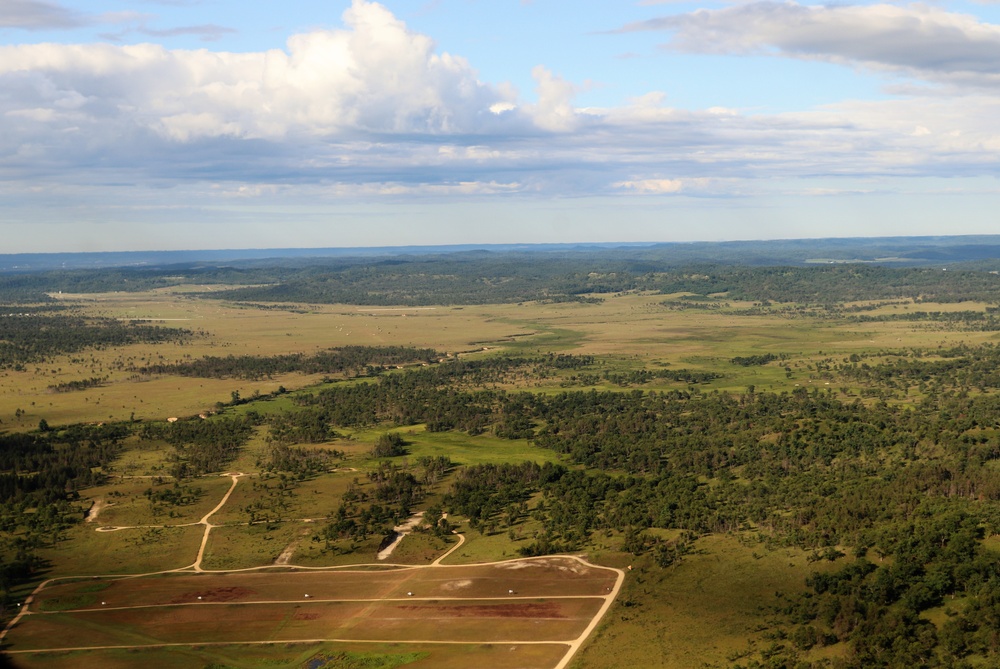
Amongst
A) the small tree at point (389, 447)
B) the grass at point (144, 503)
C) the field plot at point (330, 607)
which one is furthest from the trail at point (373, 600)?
the small tree at point (389, 447)

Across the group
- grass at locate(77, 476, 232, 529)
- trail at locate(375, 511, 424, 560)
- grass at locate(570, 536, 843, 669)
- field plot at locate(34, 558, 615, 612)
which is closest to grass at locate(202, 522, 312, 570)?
field plot at locate(34, 558, 615, 612)

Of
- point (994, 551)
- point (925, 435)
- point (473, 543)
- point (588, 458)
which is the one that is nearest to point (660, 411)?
point (588, 458)

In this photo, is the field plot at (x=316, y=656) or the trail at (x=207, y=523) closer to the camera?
the field plot at (x=316, y=656)

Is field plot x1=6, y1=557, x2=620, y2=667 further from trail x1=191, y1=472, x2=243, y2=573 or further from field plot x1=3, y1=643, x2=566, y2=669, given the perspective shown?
trail x1=191, y1=472, x2=243, y2=573

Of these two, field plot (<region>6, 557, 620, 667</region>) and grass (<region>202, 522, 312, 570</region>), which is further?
grass (<region>202, 522, 312, 570</region>)

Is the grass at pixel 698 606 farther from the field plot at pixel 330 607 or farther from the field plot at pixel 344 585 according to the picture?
the field plot at pixel 344 585

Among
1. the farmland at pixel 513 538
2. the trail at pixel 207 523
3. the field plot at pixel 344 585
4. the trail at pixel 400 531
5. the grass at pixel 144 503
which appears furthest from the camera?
the grass at pixel 144 503

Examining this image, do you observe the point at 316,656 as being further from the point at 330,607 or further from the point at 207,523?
the point at 207,523

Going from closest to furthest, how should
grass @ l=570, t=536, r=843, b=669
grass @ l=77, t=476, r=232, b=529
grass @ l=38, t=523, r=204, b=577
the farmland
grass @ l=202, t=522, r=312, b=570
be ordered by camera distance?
grass @ l=570, t=536, r=843, b=669 < the farmland < grass @ l=38, t=523, r=204, b=577 < grass @ l=202, t=522, r=312, b=570 < grass @ l=77, t=476, r=232, b=529
